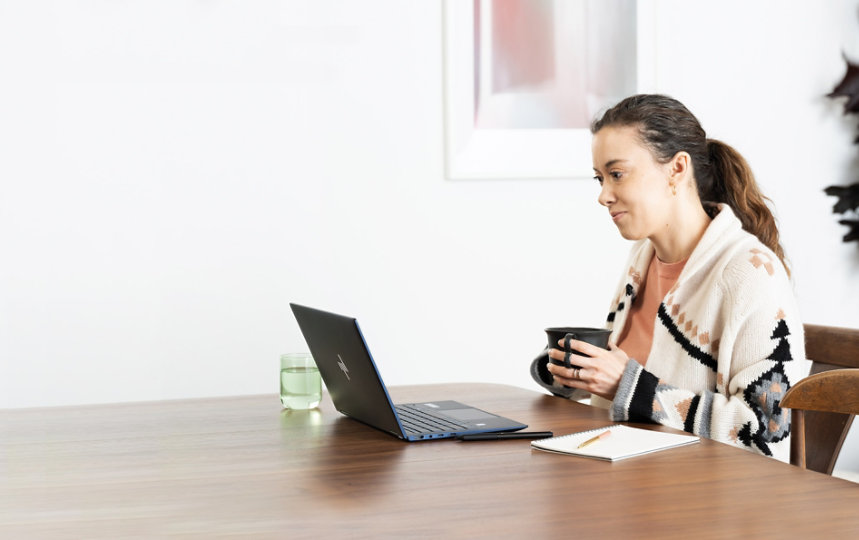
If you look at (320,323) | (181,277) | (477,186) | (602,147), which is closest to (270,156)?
(181,277)

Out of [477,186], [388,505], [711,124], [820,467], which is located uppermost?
[711,124]

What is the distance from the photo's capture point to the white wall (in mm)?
2641

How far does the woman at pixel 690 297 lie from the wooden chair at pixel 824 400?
2.3 inches

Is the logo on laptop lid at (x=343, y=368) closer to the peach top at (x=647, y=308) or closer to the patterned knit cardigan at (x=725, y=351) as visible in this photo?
the patterned knit cardigan at (x=725, y=351)

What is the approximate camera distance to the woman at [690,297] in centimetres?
157

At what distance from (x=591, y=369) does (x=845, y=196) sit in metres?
2.09

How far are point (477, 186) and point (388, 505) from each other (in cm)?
200

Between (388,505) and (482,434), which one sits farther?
(482,434)

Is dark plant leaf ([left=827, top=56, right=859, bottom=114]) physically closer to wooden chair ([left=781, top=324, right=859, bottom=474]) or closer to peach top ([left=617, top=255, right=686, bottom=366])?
peach top ([left=617, top=255, right=686, bottom=366])

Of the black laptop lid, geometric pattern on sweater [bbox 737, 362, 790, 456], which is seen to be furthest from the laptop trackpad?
geometric pattern on sweater [bbox 737, 362, 790, 456]

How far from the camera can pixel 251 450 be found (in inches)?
52.4

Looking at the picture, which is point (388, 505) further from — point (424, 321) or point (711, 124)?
point (711, 124)

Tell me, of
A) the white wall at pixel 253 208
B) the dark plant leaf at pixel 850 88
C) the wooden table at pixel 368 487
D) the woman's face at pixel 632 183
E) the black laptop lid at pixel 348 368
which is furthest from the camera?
the dark plant leaf at pixel 850 88

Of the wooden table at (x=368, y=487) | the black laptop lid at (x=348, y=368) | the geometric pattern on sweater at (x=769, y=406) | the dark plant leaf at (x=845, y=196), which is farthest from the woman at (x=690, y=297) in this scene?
the dark plant leaf at (x=845, y=196)
